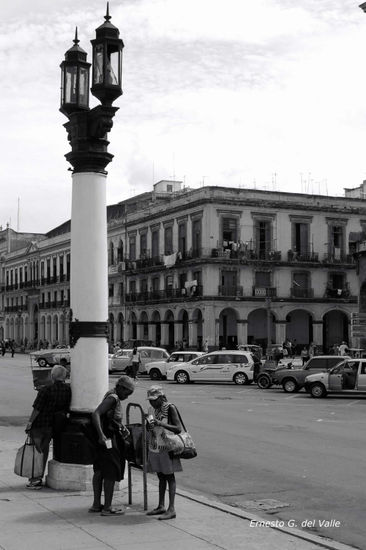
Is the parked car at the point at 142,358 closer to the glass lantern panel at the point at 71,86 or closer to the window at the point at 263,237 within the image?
the window at the point at 263,237

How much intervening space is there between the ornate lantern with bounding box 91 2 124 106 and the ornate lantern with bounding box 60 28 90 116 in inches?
11.1

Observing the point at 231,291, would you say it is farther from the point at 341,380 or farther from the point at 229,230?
the point at 341,380

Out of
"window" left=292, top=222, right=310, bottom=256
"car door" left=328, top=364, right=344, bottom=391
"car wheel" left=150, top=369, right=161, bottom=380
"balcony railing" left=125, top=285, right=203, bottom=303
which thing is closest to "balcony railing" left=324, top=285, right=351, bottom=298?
"window" left=292, top=222, right=310, bottom=256

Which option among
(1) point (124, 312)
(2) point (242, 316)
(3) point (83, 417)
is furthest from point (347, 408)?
(1) point (124, 312)

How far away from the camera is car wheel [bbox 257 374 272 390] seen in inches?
1296

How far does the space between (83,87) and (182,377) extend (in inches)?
1066

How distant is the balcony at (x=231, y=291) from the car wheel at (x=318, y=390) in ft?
105

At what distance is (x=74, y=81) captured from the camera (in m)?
10.3

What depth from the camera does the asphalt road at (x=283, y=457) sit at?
977cm

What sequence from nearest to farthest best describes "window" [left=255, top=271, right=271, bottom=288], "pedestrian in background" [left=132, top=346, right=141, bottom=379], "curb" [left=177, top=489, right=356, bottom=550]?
"curb" [left=177, top=489, right=356, bottom=550], "pedestrian in background" [left=132, top=346, right=141, bottom=379], "window" [left=255, top=271, right=271, bottom=288]

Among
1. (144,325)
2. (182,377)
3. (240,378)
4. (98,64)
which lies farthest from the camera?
(144,325)

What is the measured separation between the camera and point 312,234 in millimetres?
63562

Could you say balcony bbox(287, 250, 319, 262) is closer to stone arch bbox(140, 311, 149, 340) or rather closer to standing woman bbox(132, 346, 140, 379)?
stone arch bbox(140, 311, 149, 340)

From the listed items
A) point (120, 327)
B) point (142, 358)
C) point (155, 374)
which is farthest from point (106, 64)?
point (120, 327)
